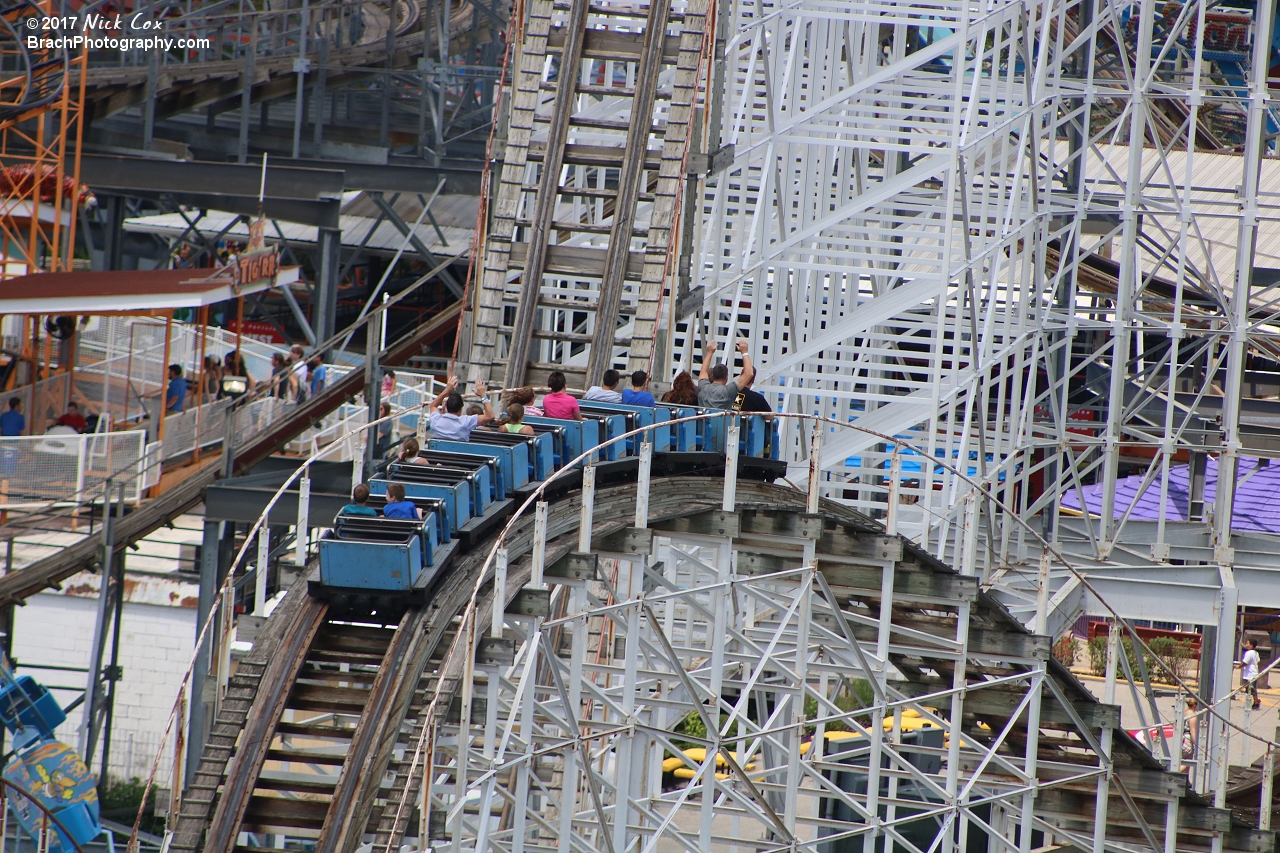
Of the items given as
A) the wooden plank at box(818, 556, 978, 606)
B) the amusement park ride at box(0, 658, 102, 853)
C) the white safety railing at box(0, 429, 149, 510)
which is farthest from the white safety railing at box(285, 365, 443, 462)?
the wooden plank at box(818, 556, 978, 606)

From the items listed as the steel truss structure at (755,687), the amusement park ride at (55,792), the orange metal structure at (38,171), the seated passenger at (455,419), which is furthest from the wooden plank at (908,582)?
the orange metal structure at (38,171)

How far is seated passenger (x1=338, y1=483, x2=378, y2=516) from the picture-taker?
14117 millimetres

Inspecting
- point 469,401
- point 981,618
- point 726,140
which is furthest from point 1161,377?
point 469,401

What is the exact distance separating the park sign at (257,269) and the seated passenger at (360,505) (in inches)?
525

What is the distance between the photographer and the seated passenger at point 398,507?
14.2m

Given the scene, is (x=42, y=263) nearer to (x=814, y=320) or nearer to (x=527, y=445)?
(x=814, y=320)

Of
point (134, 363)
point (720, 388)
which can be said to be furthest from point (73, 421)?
point (720, 388)

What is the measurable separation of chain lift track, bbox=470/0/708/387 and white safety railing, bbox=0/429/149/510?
6.11 m

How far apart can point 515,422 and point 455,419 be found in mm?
607

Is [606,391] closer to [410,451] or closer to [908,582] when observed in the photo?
[410,451]

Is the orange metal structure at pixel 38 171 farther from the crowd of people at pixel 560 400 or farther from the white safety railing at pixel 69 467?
the crowd of people at pixel 560 400

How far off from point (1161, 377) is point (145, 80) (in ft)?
73.3

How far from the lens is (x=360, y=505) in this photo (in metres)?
14.3

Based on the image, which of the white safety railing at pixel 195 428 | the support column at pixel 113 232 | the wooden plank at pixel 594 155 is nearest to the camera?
the wooden plank at pixel 594 155
